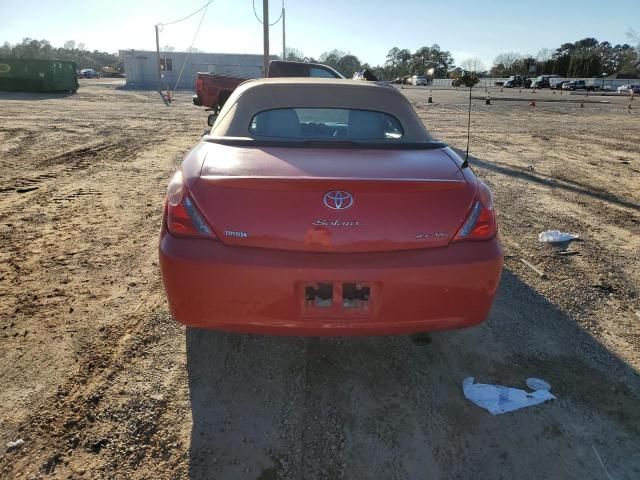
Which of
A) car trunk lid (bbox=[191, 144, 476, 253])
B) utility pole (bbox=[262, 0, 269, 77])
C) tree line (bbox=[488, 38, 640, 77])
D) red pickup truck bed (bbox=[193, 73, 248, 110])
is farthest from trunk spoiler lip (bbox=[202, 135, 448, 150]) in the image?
tree line (bbox=[488, 38, 640, 77])

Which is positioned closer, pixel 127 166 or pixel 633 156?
pixel 127 166

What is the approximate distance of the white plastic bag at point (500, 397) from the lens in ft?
8.07

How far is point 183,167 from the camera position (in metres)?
2.63

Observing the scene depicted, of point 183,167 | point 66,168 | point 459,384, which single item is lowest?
point 459,384

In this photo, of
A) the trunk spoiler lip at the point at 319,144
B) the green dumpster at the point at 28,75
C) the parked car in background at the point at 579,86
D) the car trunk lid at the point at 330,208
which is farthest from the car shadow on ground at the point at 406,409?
the parked car in background at the point at 579,86

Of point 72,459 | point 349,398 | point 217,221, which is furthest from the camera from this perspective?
point 349,398

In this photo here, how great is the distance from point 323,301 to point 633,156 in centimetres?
1080

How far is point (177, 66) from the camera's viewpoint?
52.1 m

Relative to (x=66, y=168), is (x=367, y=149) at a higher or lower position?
higher

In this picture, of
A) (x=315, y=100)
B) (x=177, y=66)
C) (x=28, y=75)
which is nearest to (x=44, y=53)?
(x=177, y=66)

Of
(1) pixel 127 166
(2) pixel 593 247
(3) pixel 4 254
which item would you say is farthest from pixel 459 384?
(1) pixel 127 166

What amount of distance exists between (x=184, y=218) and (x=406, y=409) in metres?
1.52

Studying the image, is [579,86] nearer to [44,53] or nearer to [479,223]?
[479,223]

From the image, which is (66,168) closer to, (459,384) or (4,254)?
(4,254)
